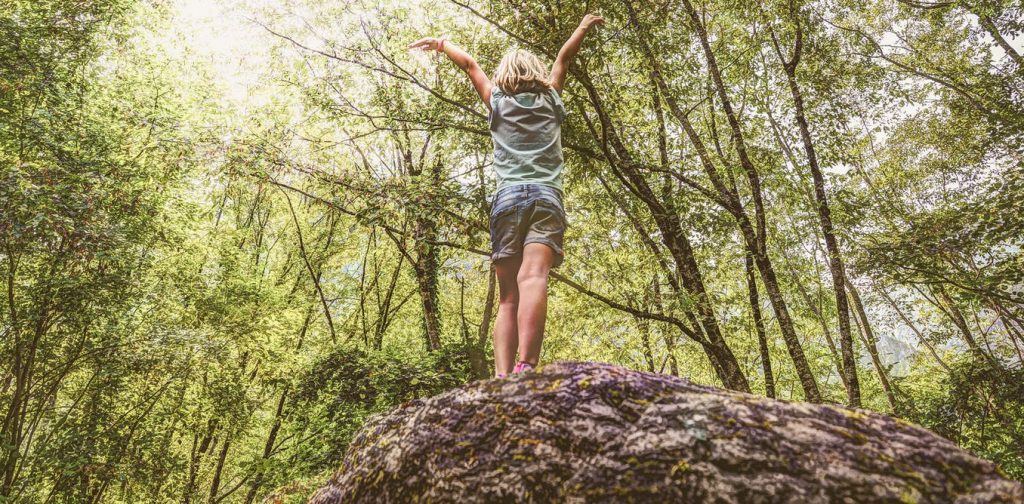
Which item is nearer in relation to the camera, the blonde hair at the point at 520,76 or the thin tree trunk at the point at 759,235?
the blonde hair at the point at 520,76

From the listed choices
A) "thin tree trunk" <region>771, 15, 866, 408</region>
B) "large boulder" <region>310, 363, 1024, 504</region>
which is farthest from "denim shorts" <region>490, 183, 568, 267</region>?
"thin tree trunk" <region>771, 15, 866, 408</region>

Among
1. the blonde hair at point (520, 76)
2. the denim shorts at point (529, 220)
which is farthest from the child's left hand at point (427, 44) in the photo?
the denim shorts at point (529, 220)

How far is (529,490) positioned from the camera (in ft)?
5.36

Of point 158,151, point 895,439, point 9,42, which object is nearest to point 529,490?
point 895,439

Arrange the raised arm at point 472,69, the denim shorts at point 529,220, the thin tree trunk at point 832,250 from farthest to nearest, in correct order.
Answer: the thin tree trunk at point 832,250
the raised arm at point 472,69
the denim shorts at point 529,220

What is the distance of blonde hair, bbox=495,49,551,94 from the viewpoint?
323 centimetres

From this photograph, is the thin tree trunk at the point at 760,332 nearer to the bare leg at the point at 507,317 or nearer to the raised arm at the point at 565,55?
the raised arm at the point at 565,55

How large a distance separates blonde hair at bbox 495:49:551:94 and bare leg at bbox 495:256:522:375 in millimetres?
1172

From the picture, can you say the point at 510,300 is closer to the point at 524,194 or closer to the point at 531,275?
the point at 531,275

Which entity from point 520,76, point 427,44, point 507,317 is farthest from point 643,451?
point 427,44

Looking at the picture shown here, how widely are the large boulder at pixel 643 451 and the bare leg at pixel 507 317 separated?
63 centimetres

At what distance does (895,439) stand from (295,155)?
727 cm

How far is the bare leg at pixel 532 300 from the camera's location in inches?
104

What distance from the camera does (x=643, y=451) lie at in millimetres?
1572
